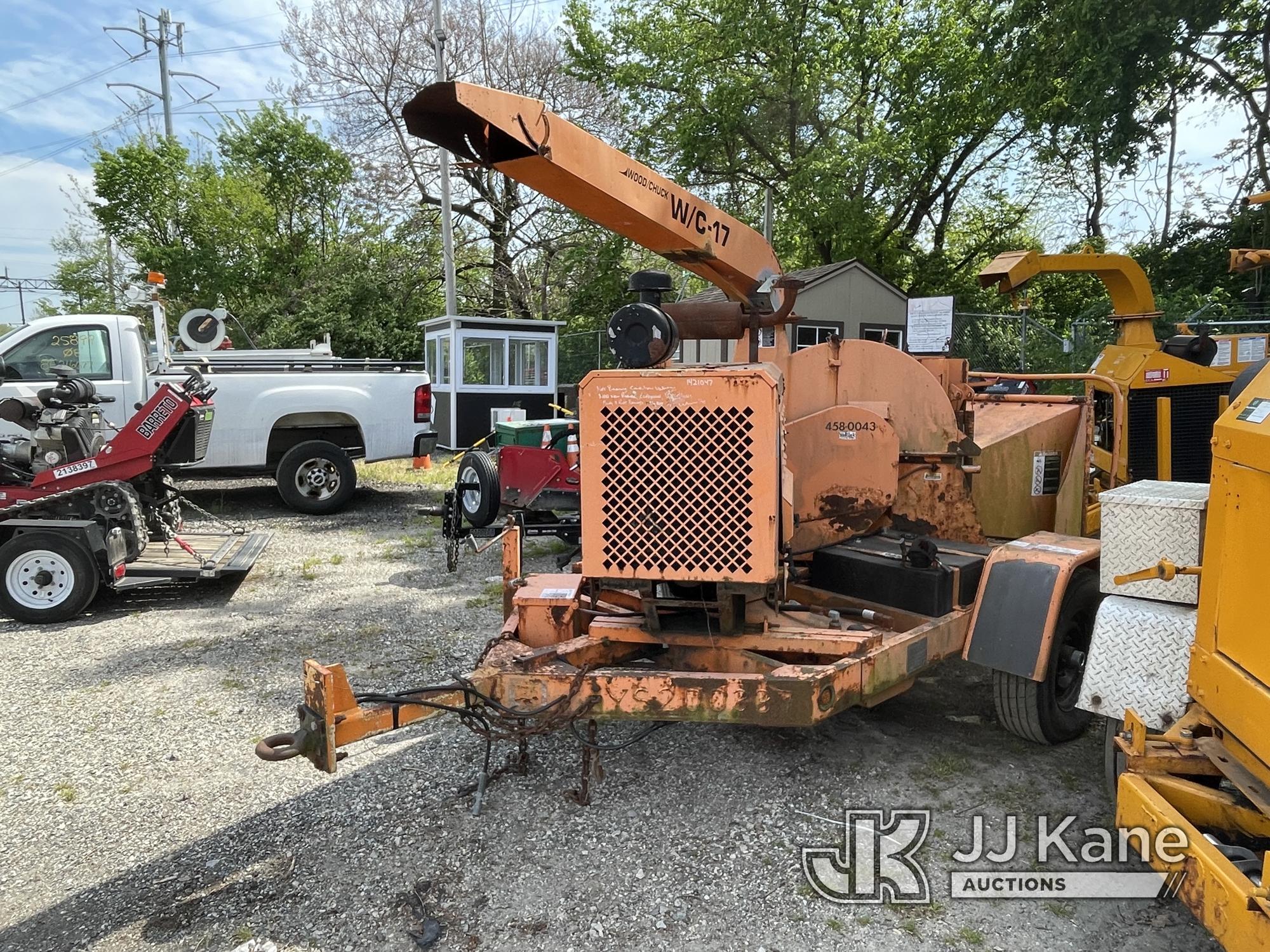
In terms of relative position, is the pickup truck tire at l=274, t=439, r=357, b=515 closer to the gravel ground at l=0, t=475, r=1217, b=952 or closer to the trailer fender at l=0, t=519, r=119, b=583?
the trailer fender at l=0, t=519, r=119, b=583

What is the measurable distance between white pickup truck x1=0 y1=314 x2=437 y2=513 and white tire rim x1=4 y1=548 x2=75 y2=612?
123 inches

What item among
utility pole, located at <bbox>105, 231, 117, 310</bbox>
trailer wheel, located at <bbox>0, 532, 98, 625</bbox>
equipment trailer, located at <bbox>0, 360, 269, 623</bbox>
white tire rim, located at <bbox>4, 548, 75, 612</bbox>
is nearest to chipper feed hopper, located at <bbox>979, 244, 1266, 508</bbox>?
equipment trailer, located at <bbox>0, 360, 269, 623</bbox>

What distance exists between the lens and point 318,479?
414 inches

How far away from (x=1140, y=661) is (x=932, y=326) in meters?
7.94

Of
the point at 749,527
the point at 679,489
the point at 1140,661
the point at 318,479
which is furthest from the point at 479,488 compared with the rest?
the point at 1140,661

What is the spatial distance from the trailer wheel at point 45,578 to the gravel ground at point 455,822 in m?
0.61

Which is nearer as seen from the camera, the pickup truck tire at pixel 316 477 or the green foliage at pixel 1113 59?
the pickup truck tire at pixel 316 477

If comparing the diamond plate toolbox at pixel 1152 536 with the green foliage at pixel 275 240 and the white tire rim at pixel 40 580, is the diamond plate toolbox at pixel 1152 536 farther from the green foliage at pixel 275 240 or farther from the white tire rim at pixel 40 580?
the green foliage at pixel 275 240

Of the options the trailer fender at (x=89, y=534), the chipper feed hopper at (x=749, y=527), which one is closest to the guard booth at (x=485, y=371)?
the trailer fender at (x=89, y=534)

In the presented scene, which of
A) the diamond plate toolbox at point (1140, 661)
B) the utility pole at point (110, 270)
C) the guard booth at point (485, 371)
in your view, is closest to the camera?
the diamond plate toolbox at point (1140, 661)

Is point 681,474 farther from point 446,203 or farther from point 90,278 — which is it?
point 90,278

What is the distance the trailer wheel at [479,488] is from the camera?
27.5ft

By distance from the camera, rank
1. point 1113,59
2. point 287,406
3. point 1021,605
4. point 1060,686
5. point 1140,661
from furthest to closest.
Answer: point 1113,59 → point 287,406 → point 1060,686 → point 1021,605 → point 1140,661

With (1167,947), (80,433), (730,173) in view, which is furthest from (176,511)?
(730,173)
